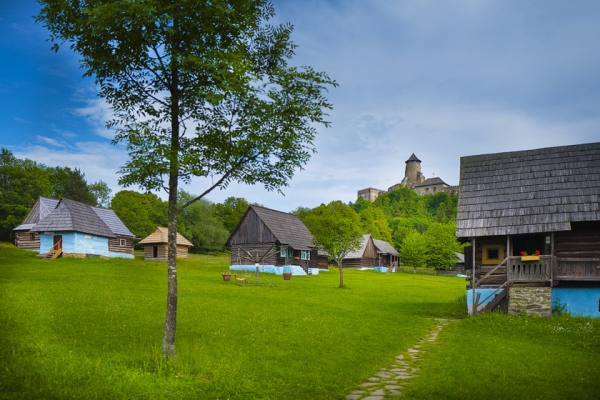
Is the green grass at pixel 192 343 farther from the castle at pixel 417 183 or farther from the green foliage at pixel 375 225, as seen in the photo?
the castle at pixel 417 183

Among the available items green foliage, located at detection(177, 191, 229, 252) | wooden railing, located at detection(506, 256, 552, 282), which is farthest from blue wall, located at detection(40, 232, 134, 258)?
wooden railing, located at detection(506, 256, 552, 282)

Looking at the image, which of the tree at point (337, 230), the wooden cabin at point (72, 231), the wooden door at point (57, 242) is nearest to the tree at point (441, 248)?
the tree at point (337, 230)

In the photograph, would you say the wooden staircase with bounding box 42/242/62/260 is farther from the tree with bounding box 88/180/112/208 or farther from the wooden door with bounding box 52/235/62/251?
the tree with bounding box 88/180/112/208

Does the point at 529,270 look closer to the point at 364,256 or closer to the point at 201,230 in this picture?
the point at 364,256

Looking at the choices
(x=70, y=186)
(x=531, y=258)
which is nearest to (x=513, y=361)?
(x=531, y=258)

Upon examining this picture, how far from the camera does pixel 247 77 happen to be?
10.6 meters

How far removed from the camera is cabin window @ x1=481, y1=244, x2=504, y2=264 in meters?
23.6

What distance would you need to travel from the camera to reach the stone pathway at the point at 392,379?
9.47m

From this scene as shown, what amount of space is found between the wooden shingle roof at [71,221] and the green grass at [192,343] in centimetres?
2427

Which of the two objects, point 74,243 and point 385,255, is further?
point 385,255

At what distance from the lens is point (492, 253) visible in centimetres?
2397

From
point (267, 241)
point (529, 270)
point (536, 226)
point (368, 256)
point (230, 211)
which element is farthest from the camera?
point (230, 211)

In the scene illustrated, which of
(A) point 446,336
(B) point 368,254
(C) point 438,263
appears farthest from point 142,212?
(A) point 446,336

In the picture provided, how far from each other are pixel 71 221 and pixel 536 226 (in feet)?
135
